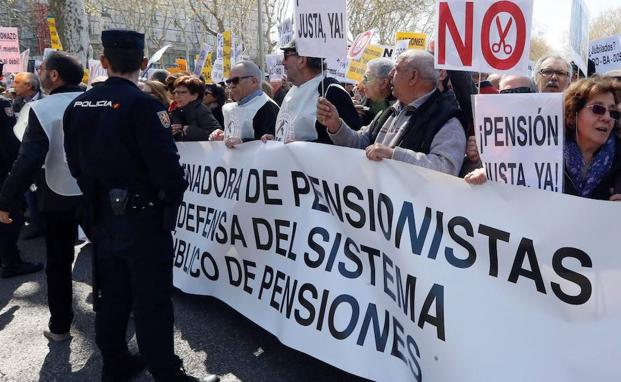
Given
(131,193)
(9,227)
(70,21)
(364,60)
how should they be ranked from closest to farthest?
(131,193) < (9,227) < (364,60) < (70,21)

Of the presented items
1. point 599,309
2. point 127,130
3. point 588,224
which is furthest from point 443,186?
point 127,130

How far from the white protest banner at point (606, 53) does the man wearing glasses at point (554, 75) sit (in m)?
2.85

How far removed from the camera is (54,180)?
3.47 metres

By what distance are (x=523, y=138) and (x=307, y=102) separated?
1.64m

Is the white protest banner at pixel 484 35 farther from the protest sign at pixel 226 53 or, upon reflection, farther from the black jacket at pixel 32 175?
the protest sign at pixel 226 53

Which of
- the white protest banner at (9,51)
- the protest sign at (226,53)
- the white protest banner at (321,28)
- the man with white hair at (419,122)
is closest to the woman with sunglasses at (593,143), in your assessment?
the man with white hair at (419,122)

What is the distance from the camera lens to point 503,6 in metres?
2.50

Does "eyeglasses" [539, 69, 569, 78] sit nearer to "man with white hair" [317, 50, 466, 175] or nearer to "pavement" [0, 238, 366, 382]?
"man with white hair" [317, 50, 466, 175]

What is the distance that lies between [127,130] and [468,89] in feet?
7.64

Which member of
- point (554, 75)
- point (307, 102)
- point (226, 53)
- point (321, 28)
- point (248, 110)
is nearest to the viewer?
point (321, 28)

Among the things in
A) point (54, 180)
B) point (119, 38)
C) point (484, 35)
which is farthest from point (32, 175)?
point (484, 35)

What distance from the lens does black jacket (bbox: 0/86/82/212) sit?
3.28m

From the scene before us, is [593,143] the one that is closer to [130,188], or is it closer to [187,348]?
[130,188]

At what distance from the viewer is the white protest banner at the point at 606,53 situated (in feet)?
20.4
